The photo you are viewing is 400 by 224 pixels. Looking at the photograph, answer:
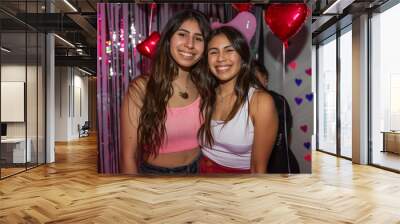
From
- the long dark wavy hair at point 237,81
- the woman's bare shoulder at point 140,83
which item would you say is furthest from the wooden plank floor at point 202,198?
the woman's bare shoulder at point 140,83

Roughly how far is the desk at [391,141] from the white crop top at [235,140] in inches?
130

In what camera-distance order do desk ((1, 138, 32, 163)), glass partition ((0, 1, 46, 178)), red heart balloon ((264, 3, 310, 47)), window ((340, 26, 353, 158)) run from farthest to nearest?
window ((340, 26, 353, 158)) → desk ((1, 138, 32, 163)) → glass partition ((0, 1, 46, 178)) → red heart balloon ((264, 3, 310, 47))

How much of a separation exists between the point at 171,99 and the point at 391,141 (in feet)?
15.4

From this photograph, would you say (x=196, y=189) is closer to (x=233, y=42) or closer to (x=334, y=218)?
(x=334, y=218)

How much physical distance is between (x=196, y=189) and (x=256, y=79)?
2112mm

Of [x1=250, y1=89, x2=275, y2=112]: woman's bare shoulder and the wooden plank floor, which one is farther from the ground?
[x1=250, y1=89, x2=275, y2=112]: woman's bare shoulder

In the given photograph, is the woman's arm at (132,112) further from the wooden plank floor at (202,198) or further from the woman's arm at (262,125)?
the woman's arm at (262,125)

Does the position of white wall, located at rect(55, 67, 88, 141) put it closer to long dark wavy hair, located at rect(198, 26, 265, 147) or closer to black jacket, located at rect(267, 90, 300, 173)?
long dark wavy hair, located at rect(198, 26, 265, 147)

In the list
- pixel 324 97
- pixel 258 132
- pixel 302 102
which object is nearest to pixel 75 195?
pixel 258 132

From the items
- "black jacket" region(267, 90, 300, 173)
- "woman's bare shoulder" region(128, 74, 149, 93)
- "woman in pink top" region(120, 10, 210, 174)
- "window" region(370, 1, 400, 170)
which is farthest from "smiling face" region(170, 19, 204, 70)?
"window" region(370, 1, 400, 170)

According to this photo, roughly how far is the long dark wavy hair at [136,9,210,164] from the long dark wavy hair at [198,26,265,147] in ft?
0.49

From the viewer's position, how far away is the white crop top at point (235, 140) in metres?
6.23

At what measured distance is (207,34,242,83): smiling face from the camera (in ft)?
20.4

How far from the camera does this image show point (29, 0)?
7043 mm
